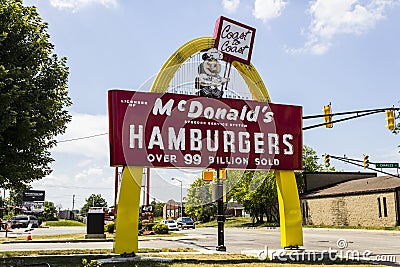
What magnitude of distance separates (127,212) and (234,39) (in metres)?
7.35

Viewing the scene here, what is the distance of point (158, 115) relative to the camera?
52.1ft

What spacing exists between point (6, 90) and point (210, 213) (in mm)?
71810

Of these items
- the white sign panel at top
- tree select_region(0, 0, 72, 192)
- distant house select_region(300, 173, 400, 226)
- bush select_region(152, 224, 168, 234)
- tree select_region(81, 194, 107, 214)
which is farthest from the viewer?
tree select_region(81, 194, 107, 214)

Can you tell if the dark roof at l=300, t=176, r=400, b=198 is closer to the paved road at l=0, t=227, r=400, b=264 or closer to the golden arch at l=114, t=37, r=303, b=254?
the paved road at l=0, t=227, r=400, b=264

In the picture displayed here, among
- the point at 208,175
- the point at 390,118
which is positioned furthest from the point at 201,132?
the point at 390,118

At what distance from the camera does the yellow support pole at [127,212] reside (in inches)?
596

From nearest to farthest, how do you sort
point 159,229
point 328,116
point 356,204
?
point 328,116
point 159,229
point 356,204

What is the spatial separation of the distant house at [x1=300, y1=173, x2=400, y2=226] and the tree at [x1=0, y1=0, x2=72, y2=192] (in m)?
37.3

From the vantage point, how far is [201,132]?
1636cm

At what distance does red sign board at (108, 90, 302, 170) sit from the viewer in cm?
1538

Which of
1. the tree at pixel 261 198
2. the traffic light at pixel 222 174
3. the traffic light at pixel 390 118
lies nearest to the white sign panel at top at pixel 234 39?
the traffic light at pixel 222 174

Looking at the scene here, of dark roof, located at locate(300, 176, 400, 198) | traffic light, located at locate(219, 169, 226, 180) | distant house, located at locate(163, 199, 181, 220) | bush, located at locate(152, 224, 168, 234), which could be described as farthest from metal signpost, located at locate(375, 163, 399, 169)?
distant house, located at locate(163, 199, 181, 220)

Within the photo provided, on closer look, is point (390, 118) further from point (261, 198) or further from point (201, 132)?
point (261, 198)

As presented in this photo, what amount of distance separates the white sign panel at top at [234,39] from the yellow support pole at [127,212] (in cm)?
559
